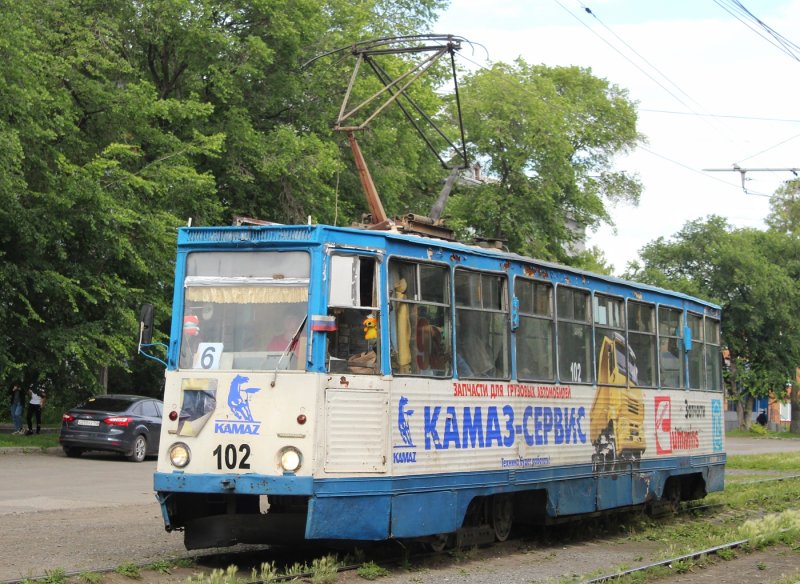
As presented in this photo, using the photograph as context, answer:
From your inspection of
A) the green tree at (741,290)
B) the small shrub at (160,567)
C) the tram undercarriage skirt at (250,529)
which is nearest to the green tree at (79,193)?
the tram undercarriage skirt at (250,529)

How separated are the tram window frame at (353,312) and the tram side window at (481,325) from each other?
123 centimetres

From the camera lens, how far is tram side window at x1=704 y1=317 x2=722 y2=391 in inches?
709

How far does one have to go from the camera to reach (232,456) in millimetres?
10156

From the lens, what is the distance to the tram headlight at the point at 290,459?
995cm

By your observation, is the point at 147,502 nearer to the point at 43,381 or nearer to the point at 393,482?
the point at 393,482

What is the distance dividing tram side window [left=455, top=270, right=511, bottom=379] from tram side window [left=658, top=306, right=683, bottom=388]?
452cm

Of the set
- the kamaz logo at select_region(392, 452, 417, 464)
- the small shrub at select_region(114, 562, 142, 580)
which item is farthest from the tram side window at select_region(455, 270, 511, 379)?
the small shrub at select_region(114, 562, 142, 580)

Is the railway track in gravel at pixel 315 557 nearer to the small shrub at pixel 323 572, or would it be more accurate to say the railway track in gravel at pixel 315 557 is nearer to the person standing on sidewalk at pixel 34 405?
the small shrub at pixel 323 572

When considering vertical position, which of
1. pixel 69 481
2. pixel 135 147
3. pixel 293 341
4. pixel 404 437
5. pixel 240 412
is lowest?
pixel 69 481

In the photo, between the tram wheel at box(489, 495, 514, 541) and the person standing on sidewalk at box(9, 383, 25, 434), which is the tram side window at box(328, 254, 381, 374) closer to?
the tram wheel at box(489, 495, 514, 541)

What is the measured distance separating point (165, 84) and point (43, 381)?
874 centimetres

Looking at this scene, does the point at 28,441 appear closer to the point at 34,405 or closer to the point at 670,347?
the point at 34,405

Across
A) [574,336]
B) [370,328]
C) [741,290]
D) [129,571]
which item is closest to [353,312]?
[370,328]

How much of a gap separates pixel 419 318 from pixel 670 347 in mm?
6466
